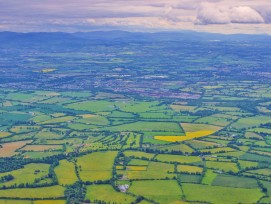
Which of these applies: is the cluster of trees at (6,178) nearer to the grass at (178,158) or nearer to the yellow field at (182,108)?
the grass at (178,158)

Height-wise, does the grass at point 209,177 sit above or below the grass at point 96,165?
above

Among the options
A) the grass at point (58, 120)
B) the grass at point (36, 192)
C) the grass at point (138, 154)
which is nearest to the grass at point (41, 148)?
the grass at point (138, 154)

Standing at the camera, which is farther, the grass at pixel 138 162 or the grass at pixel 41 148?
the grass at pixel 41 148

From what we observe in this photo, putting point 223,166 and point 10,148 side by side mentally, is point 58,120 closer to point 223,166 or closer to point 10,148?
point 10,148

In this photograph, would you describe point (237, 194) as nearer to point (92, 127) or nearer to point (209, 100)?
point (92, 127)

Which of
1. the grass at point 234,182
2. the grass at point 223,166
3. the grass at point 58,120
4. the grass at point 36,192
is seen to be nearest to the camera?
the grass at point 36,192

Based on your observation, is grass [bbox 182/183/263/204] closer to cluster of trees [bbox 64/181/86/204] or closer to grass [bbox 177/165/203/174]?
grass [bbox 177/165/203/174]

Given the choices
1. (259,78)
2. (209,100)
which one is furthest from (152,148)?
(259,78)

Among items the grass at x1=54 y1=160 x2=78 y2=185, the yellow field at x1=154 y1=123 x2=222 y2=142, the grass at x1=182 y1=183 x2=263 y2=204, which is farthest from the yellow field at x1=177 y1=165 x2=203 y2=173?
the yellow field at x1=154 y1=123 x2=222 y2=142
